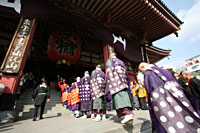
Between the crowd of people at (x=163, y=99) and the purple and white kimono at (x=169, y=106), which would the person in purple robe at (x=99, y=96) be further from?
the purple and white kimono at (x=169, y=106)

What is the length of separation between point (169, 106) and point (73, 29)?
19.1 feet

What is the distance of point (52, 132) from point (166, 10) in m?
7.62

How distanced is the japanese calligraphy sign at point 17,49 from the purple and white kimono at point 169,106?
13.8ft

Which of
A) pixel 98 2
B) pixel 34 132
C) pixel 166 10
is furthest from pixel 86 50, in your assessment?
pixel 34 132

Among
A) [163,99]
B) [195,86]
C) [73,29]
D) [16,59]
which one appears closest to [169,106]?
[163,99]

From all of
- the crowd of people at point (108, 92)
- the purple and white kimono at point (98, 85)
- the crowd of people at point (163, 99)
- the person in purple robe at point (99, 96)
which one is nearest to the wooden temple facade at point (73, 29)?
the crowd of people at point (108, 92)

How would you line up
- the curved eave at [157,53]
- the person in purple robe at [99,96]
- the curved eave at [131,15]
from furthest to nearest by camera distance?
the curved eave at [157,53], the curved eave at [131,15], the person in purple robe at [99,96]

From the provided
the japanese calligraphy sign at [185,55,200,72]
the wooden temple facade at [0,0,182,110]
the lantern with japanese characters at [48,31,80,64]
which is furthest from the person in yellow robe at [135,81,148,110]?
the japanese calligraphy sign at [185,55,200,72]

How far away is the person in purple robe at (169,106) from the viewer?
1253 mm

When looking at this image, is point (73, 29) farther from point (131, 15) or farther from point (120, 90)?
point (120, 90)

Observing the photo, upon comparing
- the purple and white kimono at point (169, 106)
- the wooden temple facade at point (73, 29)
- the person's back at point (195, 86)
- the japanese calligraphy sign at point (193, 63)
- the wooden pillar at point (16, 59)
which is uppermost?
the japanese calligraphy sign at point (193, 63)

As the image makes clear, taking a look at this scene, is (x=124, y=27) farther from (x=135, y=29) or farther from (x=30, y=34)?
(x=30, y=34)

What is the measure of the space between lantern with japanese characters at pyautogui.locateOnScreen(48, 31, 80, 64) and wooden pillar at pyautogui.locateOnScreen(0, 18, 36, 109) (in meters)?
1.10

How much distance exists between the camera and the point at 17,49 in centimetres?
365
